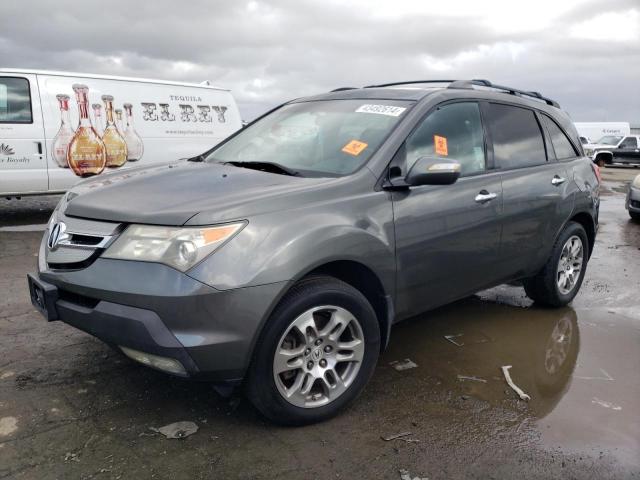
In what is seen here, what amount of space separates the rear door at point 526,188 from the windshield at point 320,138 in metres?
0.97

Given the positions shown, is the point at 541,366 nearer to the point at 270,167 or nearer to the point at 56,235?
the point at 270,167

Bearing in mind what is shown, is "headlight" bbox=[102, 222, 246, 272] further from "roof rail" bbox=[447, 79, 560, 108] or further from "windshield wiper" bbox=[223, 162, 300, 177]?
"roof rail" bbox=[447, 79, 560, 108]

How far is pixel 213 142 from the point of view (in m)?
9.85

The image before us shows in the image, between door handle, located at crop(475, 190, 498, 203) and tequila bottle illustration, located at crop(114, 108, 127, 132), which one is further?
tequila bottle illustration, located at crop(114, 108, 127, 132)

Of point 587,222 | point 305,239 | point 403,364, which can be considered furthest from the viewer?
point 587,222

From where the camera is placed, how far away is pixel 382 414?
118 inches

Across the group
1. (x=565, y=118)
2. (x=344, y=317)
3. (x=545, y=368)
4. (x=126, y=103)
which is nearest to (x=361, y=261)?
(x=344, y=317)

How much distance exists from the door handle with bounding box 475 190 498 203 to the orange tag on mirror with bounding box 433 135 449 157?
1.13ft

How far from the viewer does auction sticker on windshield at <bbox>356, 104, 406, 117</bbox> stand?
3432 mm

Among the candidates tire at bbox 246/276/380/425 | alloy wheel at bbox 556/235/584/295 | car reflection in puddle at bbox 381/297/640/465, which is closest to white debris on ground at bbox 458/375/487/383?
car reflection in puddle at bbox 381/297/640/465

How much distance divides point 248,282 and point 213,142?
306 inches

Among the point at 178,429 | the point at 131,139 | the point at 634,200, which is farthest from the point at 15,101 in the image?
the point at 634,200

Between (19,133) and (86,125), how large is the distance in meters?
0.89

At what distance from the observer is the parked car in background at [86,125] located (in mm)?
7758
